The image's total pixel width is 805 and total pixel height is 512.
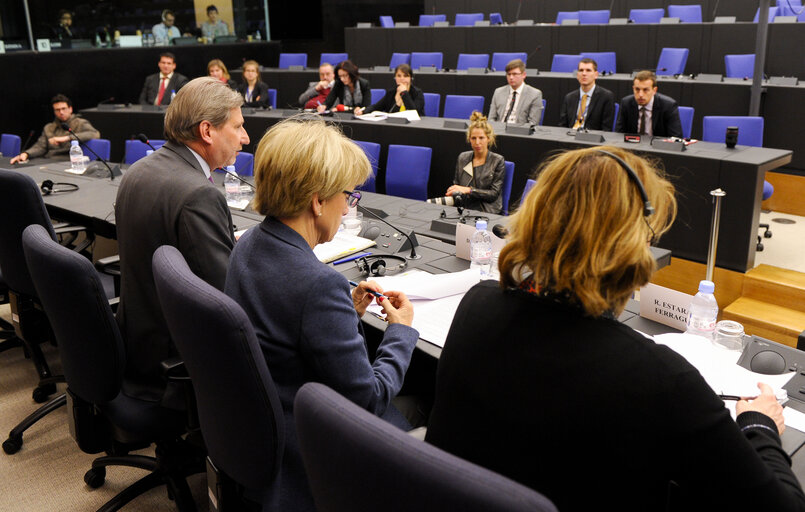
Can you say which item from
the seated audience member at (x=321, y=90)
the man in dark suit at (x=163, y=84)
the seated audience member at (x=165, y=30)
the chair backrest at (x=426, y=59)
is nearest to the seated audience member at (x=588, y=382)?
the seated audience member at (x=321, y=90)

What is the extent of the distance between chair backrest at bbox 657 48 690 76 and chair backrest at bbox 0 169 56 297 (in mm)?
6557

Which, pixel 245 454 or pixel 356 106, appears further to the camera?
pixel 356 106

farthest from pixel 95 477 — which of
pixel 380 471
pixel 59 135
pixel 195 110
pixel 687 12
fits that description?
pixel 687 12

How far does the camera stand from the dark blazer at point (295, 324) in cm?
141

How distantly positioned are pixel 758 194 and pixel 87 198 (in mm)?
3921

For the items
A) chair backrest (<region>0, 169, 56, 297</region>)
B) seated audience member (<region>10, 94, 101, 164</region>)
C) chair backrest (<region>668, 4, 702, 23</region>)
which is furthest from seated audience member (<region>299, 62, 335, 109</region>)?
chair backrest (<region>0, 169, 56, 297</region>)

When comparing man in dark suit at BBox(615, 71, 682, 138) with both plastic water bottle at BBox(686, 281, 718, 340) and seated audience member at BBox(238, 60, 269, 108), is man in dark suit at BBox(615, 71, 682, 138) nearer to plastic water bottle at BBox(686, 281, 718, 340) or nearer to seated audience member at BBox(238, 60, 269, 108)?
plastic water bottle at BBox(686, 281, 718, 340)

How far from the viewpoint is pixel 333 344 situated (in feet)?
4.64

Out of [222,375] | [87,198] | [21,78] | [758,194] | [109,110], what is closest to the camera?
[222,375]

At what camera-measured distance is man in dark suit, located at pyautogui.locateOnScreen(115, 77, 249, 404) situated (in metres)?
1.98

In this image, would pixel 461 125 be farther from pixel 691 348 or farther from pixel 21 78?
pixel 21 78

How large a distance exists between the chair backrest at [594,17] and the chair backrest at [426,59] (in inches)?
81.7

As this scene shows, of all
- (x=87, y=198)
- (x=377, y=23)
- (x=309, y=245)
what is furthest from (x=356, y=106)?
(x=377, y=23)

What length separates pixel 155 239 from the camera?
1.99 m
